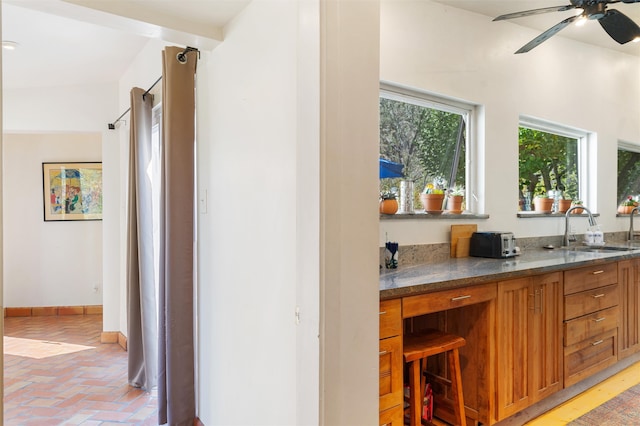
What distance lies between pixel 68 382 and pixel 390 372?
2.56m

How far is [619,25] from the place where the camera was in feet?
7.44

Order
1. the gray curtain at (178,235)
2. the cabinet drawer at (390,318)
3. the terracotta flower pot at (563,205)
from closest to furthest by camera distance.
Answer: the cabinet drawer at (390,318), the gray curtain at (178,235), the terracotta flower pot at (563,205)

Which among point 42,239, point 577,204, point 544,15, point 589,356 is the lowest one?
point 589,356

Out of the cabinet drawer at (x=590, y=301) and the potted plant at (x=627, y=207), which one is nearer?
the cabinet drawer at (x=590, y=301)

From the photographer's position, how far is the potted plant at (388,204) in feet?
7.35

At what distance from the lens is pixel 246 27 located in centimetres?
165

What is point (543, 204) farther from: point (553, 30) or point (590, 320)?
point (553, 30)

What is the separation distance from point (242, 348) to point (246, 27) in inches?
53.7

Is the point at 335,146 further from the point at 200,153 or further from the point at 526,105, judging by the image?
the point at 526,105

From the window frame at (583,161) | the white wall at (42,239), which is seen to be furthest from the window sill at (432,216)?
the white wall at (42,239)

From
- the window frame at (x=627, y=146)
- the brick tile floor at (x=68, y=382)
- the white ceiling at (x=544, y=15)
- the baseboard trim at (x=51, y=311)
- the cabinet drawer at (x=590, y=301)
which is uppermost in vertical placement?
the white ceiling at (x=544, y=15)

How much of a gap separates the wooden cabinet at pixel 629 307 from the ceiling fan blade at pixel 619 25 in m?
1.46

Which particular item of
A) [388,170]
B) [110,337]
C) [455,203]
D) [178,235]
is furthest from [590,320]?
[110,337]

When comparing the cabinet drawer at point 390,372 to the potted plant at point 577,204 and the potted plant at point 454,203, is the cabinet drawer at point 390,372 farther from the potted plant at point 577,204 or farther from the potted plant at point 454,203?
the potted plant at point 577,204
